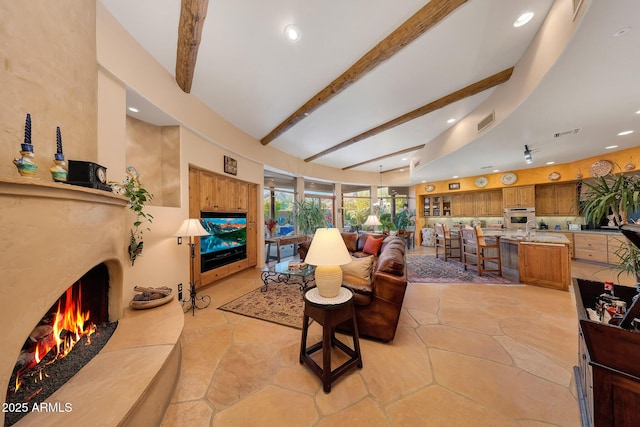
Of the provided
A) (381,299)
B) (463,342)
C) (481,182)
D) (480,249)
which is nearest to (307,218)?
(480,249)

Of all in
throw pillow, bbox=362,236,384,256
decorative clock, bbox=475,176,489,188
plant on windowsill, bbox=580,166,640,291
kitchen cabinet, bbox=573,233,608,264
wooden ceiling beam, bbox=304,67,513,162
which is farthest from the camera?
decorative clock, bbox=475,176,489,188

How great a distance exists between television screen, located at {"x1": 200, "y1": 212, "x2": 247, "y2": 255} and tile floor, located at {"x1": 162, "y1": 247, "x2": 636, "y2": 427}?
1.33m

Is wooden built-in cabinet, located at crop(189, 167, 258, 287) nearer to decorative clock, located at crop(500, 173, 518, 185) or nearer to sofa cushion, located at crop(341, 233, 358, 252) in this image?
sofa cushion, located at crop(341, 233, 358, 252)

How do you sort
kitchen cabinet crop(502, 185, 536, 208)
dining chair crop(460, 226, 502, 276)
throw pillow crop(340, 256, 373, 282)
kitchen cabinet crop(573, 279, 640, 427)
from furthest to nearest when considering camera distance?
1. kitchen cabinet crop(502, 185, 536, 208)
2. dining chair crop(460, 226, 502, 276)
3. throw pillow crop(340, 256, 373, 282)
4. kitchen cabinet crop(573, 279, 640, 427)

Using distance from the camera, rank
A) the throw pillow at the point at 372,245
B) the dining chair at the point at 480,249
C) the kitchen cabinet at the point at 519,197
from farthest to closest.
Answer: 1. the kitchen cabinet at the point at 519,197
2. the throw pillow at the point at 372,245
3. the dining chair at the point at 480,249

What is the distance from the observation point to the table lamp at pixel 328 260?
169 centimetres

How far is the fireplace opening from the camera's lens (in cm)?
106

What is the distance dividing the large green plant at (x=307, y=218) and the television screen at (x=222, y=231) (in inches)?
83.1

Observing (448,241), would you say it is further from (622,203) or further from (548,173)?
(622,203)

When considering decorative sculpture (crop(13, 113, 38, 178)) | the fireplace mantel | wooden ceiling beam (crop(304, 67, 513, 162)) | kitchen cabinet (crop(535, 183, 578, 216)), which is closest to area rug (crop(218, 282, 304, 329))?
the fireplace mantel

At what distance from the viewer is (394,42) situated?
82.5 inches

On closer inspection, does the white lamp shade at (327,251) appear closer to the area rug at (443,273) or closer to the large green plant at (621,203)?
the large green plant at (621,203)

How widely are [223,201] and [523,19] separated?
4759 millimetres

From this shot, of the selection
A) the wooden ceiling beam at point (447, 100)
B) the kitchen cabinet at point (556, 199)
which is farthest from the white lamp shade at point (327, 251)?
the kitchen cabinet at point (556, 199)
